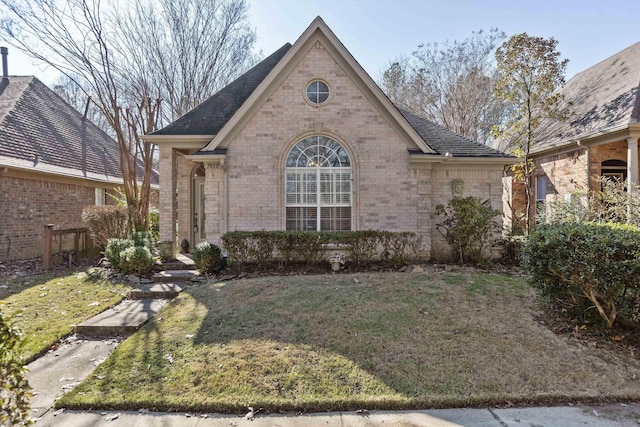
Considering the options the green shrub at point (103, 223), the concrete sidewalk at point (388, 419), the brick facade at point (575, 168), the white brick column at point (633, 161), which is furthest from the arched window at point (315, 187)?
the white brick column at point (633, 161)

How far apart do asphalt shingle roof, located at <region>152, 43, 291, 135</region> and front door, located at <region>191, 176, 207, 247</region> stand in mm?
2080

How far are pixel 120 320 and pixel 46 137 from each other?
1169cm

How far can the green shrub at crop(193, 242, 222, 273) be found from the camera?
28.7 feet

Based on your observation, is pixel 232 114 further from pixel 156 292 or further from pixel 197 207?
pixel 156 292

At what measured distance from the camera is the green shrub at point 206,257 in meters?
8.74

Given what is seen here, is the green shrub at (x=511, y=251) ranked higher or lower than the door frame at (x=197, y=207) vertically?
lower

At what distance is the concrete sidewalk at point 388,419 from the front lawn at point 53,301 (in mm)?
2318

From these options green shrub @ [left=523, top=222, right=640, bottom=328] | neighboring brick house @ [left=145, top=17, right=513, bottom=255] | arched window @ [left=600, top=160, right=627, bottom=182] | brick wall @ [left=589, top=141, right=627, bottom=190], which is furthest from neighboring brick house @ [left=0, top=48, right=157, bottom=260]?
arched window @ [left=600, top=160, right=627, bottom=182]

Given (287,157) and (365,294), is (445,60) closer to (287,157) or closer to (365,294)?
(287,157)

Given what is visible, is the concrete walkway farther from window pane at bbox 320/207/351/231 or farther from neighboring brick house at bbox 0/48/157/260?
neighboring brick house at bbox 0/48/157/260

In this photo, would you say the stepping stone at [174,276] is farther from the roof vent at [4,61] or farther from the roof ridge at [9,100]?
the roof vent at [4,61]

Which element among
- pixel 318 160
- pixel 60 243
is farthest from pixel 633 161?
pixel 60 243

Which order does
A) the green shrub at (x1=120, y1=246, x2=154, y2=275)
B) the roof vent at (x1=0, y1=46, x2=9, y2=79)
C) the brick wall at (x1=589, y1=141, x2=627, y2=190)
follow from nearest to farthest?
1. the green shrub at (x1=120, y1=246, x2=154, y2=275)
2. the brick wall at (x1=589, y1=141, x2=627, y2=190)
3. the roof vent at (x1=0, y1=46, x2=9, y2=79)

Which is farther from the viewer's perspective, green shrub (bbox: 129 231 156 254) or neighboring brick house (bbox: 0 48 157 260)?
neighboring brick house (bbox: 0 48 157 260)
